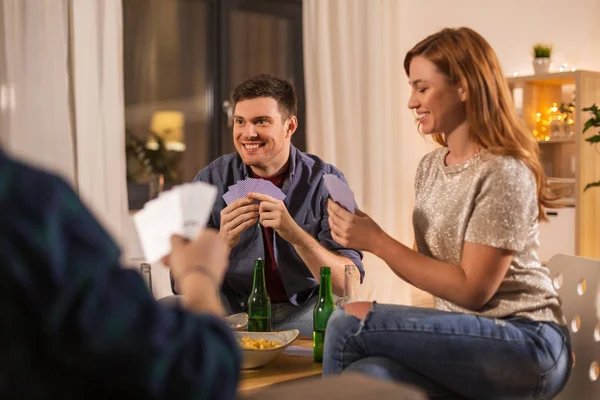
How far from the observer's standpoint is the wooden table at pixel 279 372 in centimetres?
200

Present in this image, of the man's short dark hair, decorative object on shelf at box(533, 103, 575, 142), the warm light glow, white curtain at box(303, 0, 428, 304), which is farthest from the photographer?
decorative object on shelf at box(533, 103, 575, 142)

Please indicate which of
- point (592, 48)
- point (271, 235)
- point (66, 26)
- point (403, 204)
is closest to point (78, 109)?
point (66, 26)

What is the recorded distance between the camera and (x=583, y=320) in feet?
6.97

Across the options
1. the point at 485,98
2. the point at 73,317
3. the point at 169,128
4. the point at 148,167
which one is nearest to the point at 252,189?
the point at 485,98

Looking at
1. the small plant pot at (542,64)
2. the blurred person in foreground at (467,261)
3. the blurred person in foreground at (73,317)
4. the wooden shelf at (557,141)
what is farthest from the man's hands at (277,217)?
the small plant pot at (542,64)

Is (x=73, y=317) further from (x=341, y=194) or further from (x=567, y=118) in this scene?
(x=567, y=118)

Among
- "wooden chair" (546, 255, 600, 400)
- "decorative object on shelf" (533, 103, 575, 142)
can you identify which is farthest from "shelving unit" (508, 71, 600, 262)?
"wooden chair" (546, 255, 600, 400)

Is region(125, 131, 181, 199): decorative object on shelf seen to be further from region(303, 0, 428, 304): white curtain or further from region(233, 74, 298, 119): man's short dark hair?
region(233, 74, 298, 119): man's short dark hair

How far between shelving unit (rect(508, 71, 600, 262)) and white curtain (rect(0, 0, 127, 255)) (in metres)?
3.39

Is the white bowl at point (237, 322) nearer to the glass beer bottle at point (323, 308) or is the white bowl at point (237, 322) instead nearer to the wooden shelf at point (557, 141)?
the glass beer bottle at point (323, 308)

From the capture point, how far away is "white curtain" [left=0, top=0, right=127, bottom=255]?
4379 millimetres

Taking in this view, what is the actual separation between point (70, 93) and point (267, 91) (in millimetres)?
1924

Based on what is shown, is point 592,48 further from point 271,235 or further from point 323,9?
point 271,235

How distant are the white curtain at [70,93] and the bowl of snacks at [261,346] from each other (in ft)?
7.87
